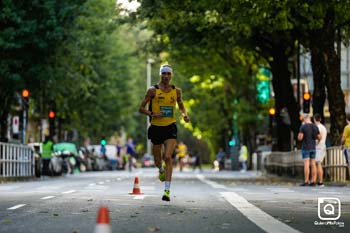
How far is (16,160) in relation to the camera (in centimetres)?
3662

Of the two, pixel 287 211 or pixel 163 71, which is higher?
pixel 163 71

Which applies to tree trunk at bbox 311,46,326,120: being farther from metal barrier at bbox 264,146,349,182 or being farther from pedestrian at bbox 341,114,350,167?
pedestrian at bbox 341,114,350,167

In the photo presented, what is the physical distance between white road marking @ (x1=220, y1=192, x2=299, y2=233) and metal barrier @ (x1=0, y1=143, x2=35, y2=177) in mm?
17163

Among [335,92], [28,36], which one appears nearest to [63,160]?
[28,36]

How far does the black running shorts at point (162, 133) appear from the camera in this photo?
1714 centimetres

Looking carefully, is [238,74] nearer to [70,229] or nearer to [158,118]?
[158,118]

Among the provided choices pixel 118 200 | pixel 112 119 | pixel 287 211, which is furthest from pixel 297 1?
pixel 112 119

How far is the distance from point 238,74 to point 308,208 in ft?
144

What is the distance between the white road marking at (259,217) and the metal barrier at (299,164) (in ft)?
43.5

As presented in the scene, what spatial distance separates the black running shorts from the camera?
1714 centimetres

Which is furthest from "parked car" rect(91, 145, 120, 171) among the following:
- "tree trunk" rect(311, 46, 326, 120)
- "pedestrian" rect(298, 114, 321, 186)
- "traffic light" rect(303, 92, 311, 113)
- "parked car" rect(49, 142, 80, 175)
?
"pedestrian" rect(298, 114, 321, 186)

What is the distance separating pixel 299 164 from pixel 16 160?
379 inches

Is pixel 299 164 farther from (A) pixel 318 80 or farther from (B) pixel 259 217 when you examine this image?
(B) pixel 259 217

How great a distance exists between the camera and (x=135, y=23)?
41281mm
